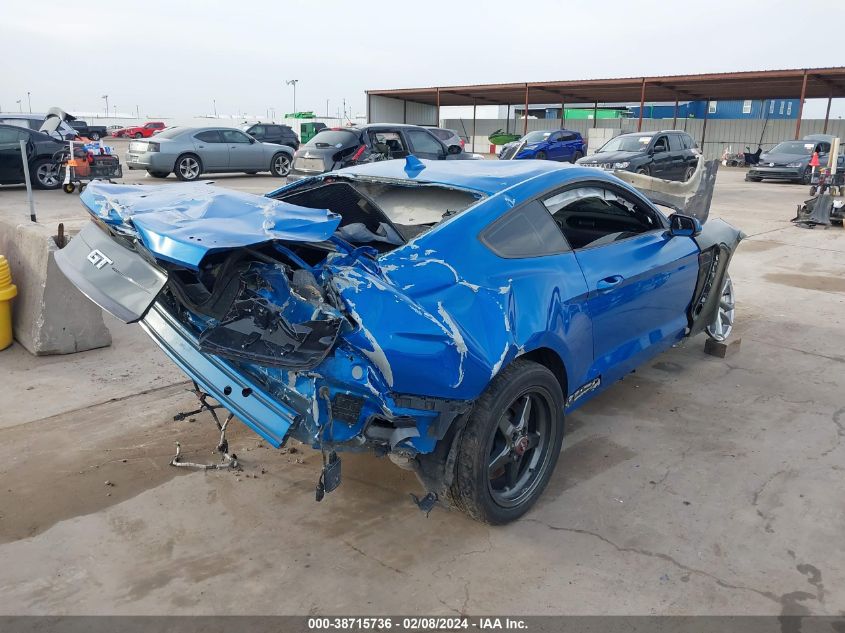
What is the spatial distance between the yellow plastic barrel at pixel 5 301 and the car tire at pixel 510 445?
4260 millimetres

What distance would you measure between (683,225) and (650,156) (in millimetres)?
15122

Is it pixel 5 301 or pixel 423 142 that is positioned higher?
pixel 423 142

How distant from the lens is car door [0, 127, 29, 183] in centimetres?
1430

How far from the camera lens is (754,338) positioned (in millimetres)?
6008

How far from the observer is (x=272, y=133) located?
25.7 metres

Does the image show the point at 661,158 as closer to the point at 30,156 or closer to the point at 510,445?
the point at 30,156

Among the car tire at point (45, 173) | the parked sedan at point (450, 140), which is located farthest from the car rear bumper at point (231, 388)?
the car tire at point (45, 173)

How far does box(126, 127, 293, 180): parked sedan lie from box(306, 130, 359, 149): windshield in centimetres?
240

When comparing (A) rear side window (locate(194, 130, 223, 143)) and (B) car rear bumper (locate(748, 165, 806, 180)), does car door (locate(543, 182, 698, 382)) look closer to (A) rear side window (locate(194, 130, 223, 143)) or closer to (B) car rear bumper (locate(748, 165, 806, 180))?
(A) rear side window (locate(194, 130, 223, 143))

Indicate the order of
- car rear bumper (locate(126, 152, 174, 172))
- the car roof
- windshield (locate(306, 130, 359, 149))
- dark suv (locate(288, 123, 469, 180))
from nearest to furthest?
the car roof, dark suv (locate(288, 123, 469, 180)), windshield (locate(306, 130, 359, 149)), car rear bumper (locate(126, 152, 174, 172))

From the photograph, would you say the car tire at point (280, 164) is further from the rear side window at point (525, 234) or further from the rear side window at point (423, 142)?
the rear side window at point (525, 234)

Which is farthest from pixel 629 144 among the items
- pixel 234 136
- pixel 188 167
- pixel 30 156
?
pixel 30 156

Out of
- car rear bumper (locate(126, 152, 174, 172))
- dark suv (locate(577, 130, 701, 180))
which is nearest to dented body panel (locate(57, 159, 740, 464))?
car rear bumper (locate(126, 152, 174, 172))

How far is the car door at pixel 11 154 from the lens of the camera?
46.9ft
